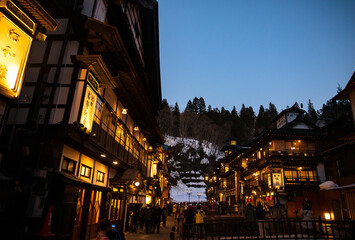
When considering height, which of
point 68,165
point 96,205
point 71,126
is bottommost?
point 96,205

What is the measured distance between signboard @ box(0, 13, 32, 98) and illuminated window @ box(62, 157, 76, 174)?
13.0ft

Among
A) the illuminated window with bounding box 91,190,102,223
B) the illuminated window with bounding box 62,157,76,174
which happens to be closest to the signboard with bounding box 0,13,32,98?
the illuminated window with bounding box 62,157,76,174

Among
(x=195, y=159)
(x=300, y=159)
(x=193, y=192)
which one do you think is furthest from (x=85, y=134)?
(x=195, y=159)

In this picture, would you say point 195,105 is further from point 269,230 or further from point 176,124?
point 269,230

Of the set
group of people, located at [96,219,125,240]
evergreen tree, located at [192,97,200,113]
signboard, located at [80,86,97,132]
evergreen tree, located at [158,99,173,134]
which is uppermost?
evergreen tree, located at [192,97,200,113]

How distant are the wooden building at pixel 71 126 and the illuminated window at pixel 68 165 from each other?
0.05m

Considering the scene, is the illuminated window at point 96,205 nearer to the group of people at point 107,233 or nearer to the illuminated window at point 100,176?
the illuminated window at point 100,176

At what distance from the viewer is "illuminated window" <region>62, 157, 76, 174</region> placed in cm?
1003

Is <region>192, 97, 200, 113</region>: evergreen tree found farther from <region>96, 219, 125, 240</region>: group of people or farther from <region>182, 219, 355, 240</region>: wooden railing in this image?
<region>96, 219, 125, 240</region>: group of people

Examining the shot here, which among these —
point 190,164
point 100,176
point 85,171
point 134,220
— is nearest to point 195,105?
point 190,164

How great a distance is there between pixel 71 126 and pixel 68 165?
203cm

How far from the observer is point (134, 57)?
18.1m

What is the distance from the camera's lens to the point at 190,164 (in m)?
85.8

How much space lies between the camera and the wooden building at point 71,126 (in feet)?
28.9
